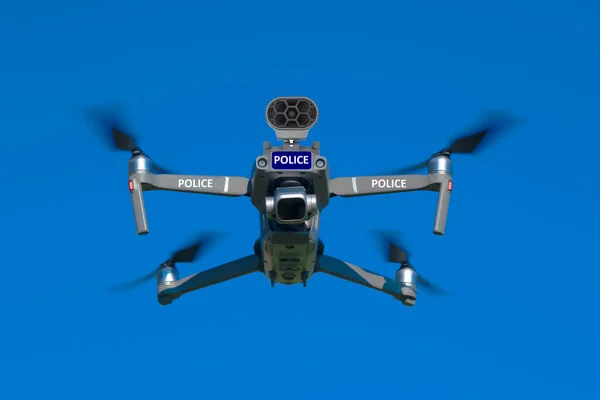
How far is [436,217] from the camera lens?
1334 inches

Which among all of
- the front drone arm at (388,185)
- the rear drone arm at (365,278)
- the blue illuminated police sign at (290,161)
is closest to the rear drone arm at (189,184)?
the blue illuminated police sign at (290,161)

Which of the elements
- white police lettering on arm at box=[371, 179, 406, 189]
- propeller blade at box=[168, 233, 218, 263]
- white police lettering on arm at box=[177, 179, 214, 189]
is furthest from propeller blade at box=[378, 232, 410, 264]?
white police lettering on arm at box=[177, 179, 214, 189]

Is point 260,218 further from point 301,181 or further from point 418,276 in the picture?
point 418,276

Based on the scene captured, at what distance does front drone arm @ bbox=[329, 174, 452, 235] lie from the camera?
34.3 metres

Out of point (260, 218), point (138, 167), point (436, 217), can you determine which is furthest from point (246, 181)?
point (436, 217)

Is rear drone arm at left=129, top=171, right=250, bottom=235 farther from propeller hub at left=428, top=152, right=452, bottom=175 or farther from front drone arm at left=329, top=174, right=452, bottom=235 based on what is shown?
propeller hub at left=428, top=152, right=452, bottom=175

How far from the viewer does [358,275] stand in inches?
1462

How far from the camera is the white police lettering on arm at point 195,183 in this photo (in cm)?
3425

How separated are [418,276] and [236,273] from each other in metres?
6.99

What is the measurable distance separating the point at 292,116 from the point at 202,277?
25.1 ft

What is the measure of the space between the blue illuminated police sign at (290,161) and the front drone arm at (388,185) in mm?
2899

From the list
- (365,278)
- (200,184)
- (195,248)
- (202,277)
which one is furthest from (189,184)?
(365,278)

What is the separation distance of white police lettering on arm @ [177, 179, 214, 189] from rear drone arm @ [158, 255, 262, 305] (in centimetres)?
356
